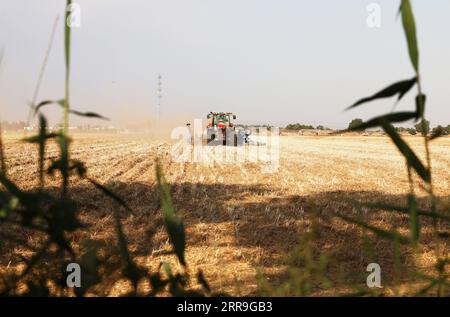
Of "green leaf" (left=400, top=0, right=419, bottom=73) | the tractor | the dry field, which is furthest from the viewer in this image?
the tractor

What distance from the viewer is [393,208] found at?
1.25 meters

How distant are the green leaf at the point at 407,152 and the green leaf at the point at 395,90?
2.7 inches

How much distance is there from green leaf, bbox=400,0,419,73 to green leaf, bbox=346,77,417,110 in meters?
0.04

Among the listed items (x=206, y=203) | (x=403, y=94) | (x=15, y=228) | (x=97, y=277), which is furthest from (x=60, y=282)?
(x=206, y=203)

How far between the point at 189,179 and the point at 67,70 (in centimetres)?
1082

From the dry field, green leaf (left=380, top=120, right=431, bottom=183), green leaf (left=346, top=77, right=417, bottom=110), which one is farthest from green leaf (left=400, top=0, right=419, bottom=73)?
the dry field

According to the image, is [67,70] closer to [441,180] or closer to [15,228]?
→ [15,228]

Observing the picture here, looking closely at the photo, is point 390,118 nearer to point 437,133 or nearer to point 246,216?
point 437,133

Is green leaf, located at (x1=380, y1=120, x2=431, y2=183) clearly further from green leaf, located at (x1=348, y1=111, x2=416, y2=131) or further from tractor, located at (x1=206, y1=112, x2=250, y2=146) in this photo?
tractor, located at (x1=206, y1=112, x2=250, y2=146)

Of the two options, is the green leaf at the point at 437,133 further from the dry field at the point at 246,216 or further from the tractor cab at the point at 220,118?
the tractor cab at the point at 220,118

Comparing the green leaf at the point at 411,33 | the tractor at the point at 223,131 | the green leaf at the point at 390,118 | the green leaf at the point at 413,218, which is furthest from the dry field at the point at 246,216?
the tractor at the point at 223,131

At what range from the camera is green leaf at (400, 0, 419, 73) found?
1.12 meters

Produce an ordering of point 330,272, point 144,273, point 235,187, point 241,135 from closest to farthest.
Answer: point 144,273, point 330,272, point 235,187, point 241,135

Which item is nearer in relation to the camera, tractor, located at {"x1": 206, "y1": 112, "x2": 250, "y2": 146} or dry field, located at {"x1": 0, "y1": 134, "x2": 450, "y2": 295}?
dry field, located at {"x1": 0, "y1": 134, "x2": 450, "y2": 295}
